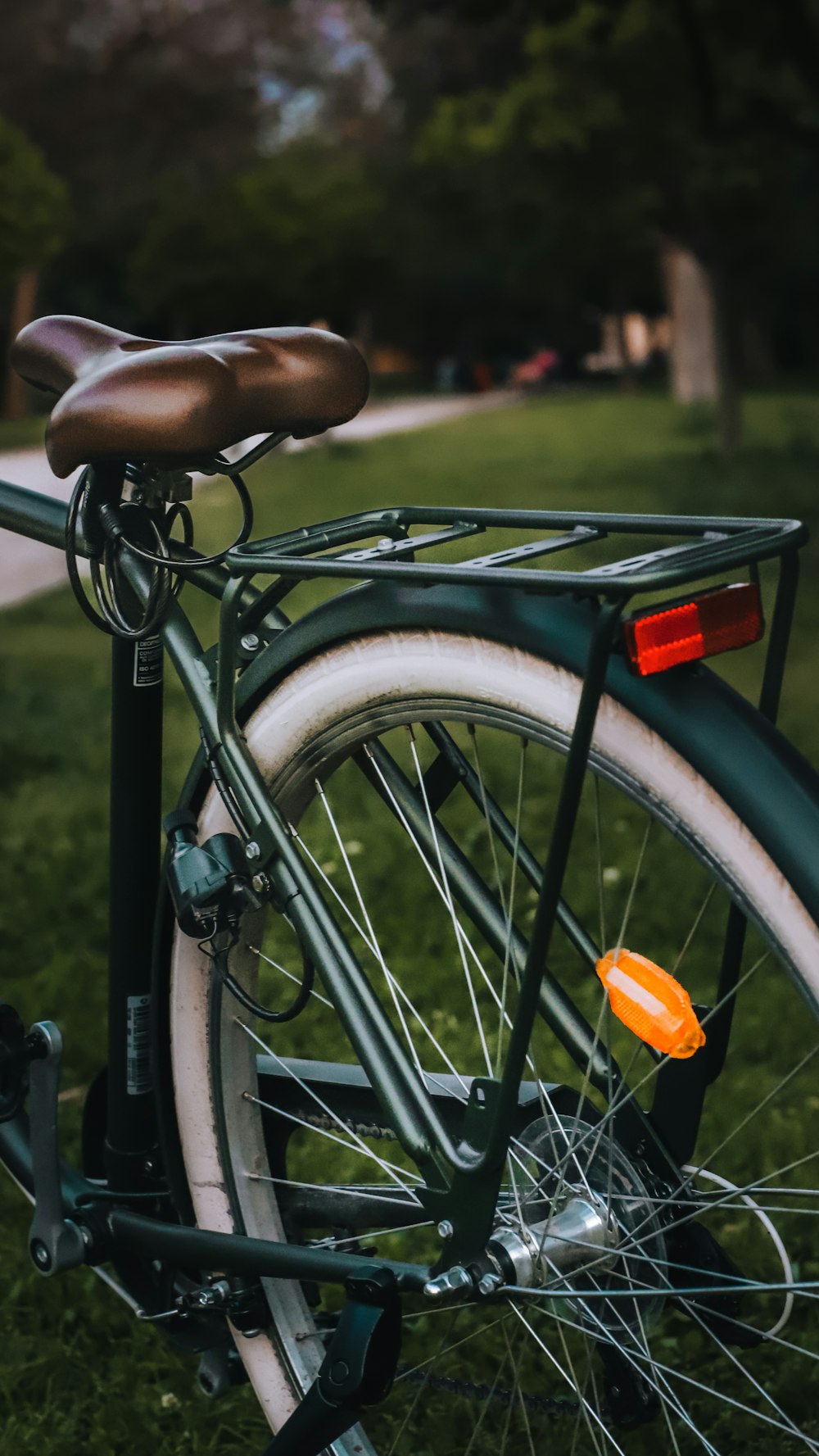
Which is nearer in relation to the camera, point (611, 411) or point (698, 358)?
point (611, 411)

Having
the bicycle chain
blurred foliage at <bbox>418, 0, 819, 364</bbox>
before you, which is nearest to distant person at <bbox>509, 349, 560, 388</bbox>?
blurred foliage at <bbox>418, 0, 819, 364</bbox>

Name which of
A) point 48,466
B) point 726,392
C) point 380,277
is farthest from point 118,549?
point 380,277

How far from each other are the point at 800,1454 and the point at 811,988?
1.15 m

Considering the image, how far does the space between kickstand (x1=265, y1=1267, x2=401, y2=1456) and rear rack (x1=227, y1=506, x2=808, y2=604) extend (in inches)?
28.3

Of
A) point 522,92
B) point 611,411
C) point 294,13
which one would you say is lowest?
point 611,411

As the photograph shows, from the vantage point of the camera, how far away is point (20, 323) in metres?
35.4

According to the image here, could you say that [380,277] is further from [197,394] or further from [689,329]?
[197,394]

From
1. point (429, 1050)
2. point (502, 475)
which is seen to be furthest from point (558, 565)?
point (502, 475)

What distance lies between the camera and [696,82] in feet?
37.9

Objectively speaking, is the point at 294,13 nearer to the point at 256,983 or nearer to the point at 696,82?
the point at 696,82

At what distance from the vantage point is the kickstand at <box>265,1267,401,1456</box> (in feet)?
5.98

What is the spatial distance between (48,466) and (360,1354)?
304 centimetres

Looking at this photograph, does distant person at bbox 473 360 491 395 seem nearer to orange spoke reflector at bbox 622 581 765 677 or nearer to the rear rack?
the rear rack

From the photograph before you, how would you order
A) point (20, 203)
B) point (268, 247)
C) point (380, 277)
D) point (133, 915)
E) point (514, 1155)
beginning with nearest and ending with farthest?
point (514, 1155), point (133, 915), point (20, 203), point (268, 247), point (380, 277)
